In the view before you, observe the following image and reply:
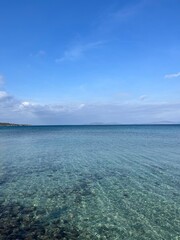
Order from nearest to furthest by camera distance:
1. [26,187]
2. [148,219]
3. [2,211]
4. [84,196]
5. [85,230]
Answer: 1. [85,230]
2. [148,219]
3. [2,211]
4. [84,196]
5. [26,187]

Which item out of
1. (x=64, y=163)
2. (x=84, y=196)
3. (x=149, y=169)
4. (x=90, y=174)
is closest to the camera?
(x=84, y=196)

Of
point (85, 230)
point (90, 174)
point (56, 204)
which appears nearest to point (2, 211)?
point (56, 204)

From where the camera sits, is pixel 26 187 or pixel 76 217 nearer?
pixel 76 217

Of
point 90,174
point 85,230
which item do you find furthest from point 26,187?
point 85,230

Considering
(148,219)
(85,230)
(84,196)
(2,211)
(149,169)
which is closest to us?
(85,230)

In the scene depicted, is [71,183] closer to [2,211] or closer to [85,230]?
[2,211]

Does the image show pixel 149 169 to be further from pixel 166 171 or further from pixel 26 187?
pixel 26 187

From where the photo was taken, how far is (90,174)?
20875 millimetres

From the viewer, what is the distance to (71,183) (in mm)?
17984

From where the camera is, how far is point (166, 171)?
21703 millimetres

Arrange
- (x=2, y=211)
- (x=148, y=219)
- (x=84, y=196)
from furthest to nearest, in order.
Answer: (x=84, y=196), (x=2, y=211), (x=148, y=219)

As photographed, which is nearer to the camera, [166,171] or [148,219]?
[148,219]

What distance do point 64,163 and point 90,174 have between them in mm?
6650

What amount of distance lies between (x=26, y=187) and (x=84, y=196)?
510cm
